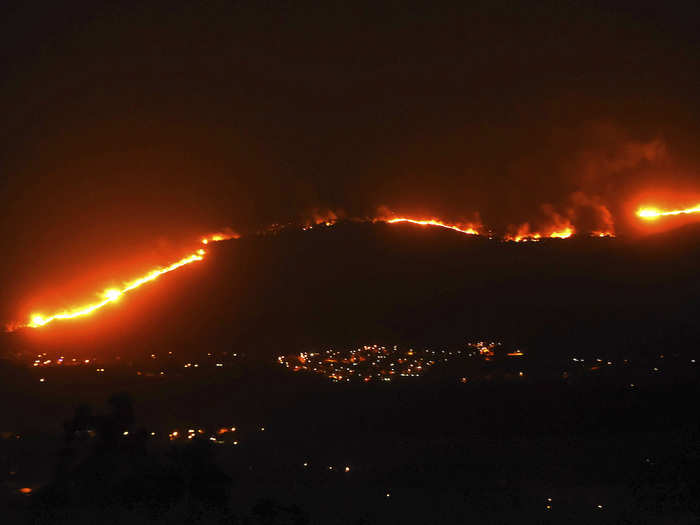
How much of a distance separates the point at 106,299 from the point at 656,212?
27.6 feet

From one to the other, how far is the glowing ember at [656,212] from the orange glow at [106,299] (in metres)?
6.80

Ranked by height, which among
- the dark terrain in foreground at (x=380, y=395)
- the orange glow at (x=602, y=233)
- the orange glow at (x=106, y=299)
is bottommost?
the dark terrain in foreground at (x=380, y=395)

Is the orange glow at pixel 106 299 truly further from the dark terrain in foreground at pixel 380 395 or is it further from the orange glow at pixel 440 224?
the orange glow at pixel 440 224

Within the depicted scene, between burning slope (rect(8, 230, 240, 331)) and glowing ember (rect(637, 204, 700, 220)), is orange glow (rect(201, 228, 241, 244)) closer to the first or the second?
burning slope (rect(8, 230, 240, 331))

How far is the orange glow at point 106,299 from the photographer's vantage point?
37.5 feet

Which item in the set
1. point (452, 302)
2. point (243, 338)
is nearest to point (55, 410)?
point (243, 338)

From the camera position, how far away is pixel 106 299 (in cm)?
1155

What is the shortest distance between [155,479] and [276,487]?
1124 mm

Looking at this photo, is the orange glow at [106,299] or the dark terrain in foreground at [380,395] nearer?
the dark terrain in foreground at [380,395]

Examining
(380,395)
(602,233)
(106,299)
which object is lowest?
(380,395)

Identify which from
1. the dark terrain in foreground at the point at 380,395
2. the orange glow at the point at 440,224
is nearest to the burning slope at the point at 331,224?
the orange glow at the point at 440,224

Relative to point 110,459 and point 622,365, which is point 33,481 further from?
point 622,365

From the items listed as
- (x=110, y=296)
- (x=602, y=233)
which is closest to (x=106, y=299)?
(x=110, y=296)

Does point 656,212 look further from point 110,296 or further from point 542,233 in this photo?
point 110,296
